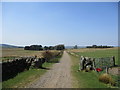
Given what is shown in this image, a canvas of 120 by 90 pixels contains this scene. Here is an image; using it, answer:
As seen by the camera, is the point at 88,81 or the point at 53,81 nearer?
the point at 88,81

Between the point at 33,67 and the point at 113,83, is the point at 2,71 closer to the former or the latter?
the point at 33,67

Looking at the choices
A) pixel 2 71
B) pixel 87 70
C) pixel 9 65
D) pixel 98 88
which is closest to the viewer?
pixel 98 88

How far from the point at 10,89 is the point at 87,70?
12.0 metres

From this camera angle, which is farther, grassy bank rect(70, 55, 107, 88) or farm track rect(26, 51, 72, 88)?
farm track rect(26, 51, 72, 88)

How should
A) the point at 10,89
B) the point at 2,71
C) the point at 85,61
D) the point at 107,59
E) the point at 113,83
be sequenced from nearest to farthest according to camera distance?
the point at 10,89 < the point at 113,83 < the point at 2,71 < the point at 85,61 < the point at 107,59

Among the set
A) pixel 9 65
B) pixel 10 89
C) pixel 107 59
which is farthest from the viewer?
pixel 107 59

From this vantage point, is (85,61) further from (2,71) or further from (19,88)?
(19,88)

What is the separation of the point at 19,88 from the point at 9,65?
6936 mm

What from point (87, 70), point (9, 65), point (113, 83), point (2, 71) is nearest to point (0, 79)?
point (2, 71)

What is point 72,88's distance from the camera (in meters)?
12.5

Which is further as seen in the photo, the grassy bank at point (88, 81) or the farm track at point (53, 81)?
the farm track at point (53, 81)

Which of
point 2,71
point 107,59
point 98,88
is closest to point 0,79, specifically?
point 2,71

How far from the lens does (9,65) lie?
1864 cm

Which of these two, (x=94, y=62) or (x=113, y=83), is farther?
(x=94, y=62)
